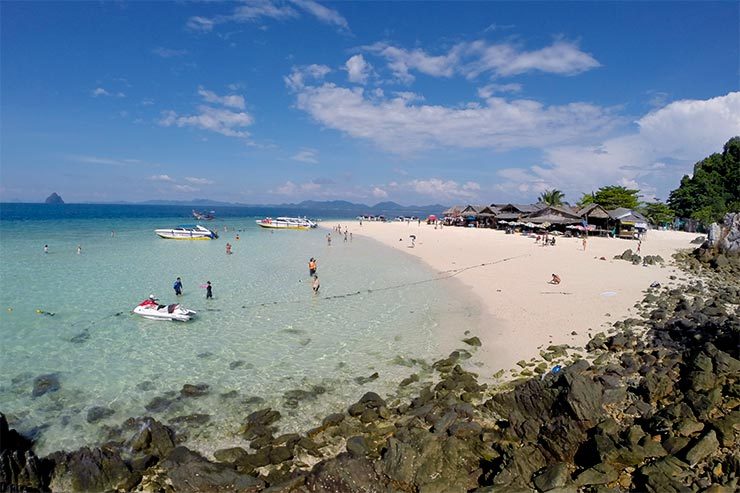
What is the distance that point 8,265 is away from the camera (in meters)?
34.7

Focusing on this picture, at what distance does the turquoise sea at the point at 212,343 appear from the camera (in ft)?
38.2

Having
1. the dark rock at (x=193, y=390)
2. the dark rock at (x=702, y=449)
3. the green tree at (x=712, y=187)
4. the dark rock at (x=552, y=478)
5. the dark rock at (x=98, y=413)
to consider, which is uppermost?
the green tree at (x=712, y=187)

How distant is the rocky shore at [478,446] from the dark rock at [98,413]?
937 millimetres

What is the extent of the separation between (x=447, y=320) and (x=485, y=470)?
11729 mm

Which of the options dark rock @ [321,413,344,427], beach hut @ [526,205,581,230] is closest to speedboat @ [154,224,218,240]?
beach hut @ [526,205,581,230]

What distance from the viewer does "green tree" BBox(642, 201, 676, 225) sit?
73.1 m

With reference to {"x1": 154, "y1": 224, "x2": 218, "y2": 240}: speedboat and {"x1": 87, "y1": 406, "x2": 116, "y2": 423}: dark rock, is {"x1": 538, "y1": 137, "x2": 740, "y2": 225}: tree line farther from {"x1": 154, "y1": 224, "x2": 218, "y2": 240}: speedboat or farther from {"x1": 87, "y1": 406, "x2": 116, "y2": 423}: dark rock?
{"x1": 87, "y1": 406, "x2": 116, "y2": 423}: dark rock

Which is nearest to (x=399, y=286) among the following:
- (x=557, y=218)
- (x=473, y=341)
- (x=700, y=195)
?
(x=473, y=341)

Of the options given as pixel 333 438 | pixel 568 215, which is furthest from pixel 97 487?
pixel 568 215

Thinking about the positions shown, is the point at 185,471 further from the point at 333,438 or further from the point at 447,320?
the point at 447,320

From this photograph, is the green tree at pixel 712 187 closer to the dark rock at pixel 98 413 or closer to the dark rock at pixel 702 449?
the dark rock at pixel 702 449

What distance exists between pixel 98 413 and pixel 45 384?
3346 millimetres

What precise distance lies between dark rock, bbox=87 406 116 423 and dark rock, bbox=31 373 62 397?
2.32 m

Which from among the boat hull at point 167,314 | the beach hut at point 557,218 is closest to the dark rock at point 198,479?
the boat hull at point 167,314
